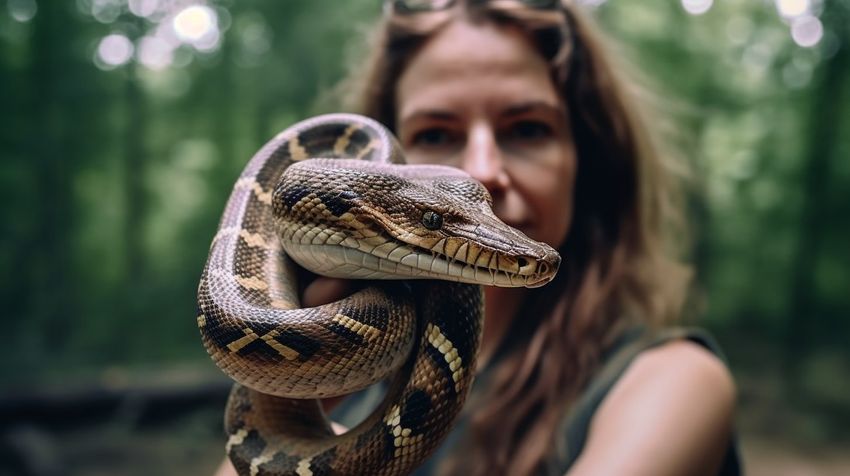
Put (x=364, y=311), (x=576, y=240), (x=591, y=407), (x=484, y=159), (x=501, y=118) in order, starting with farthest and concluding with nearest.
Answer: (x=576, y=240) → (x=591, y=407) → (x=501, y=118) → (x=484, y=159) → (x=364, y=311)

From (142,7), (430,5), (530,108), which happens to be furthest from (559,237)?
(142,7)

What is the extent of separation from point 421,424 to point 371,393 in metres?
1.08

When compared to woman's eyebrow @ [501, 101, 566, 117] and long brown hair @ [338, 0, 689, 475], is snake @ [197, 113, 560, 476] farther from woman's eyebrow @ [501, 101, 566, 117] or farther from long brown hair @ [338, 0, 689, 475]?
long brown hair @ [338, 0, 689, 475]

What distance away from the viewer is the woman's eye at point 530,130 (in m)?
1.67

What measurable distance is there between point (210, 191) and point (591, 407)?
7291 millimetres

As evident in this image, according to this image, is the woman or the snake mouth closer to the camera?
the snake mouth

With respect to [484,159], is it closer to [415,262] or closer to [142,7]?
[415,262]

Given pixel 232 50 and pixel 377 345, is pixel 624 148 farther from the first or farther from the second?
pixel 232 50

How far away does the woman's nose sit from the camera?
4.59ft

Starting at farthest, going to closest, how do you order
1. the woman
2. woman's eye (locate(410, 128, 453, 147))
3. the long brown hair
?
the long brown hair → woman's eye (locate(410, 128, 453, 147)) → the woman

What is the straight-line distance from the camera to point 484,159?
144 cm

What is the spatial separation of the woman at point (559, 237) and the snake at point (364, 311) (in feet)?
1.52

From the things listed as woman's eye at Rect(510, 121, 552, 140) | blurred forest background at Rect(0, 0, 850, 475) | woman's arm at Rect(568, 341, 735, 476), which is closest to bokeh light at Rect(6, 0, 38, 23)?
blurred forest background at Rect(0, 0, 850, 475)

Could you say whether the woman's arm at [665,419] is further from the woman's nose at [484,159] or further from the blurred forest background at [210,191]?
the blurred forest background at [210,191]
